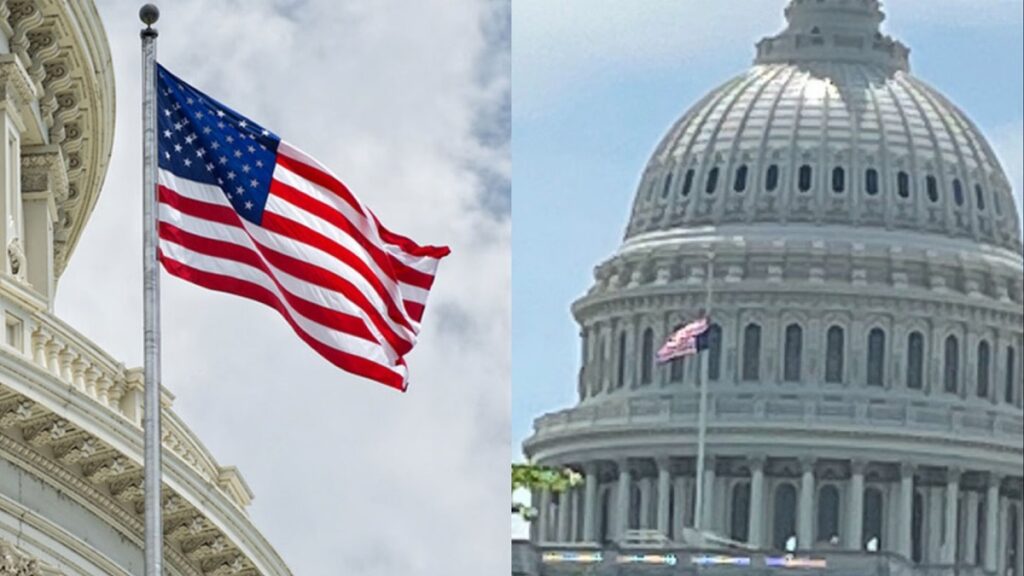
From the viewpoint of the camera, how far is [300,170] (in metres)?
23.4

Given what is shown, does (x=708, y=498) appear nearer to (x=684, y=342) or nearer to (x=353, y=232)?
(x=684, y=342)

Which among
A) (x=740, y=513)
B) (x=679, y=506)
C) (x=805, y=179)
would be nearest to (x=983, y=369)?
(x=805, y=179)

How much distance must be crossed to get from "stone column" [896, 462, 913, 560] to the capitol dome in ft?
0.44

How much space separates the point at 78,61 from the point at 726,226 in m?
89.8

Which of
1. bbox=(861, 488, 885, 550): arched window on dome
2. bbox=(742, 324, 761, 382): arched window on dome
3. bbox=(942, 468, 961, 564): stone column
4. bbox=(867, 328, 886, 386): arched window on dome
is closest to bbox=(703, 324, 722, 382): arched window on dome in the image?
bbox=(742, 324, 761, 382): arched window on dome

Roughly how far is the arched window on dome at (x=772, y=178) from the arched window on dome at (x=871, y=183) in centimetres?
320

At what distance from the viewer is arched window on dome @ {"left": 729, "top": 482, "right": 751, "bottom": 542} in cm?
11831

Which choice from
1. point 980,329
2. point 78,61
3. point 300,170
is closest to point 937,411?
point 980,329

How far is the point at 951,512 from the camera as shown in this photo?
120 metres

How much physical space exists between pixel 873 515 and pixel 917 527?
1.89m

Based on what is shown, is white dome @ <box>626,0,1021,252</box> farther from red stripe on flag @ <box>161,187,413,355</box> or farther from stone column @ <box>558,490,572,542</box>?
red stripe on flag @ <box>161,187,413,355</box>

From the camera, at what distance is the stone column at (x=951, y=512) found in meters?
117

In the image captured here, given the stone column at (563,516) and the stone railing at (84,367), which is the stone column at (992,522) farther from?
the stone railing at (84,367)

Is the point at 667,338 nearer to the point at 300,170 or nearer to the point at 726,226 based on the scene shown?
the point at 726,226
